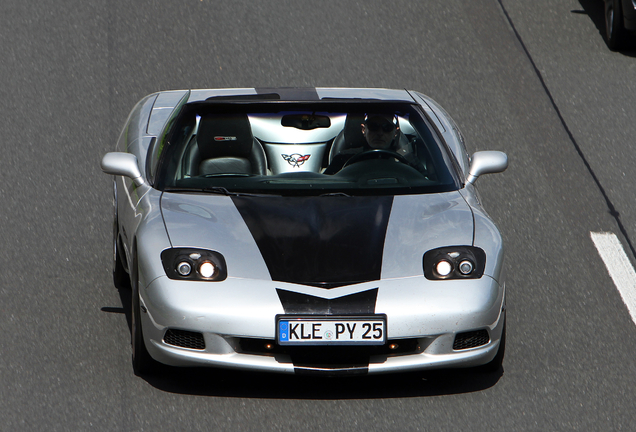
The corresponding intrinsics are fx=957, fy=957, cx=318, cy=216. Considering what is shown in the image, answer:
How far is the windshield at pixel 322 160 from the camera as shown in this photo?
5367 millimetres

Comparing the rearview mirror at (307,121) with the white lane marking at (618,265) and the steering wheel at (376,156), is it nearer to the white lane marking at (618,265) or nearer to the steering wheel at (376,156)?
the steering wheel at (376,156)

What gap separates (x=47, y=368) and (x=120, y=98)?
473 centimetres

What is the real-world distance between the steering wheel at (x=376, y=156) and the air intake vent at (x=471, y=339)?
1.46m

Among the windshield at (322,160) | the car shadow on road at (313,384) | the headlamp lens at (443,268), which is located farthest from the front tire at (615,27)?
the headlamp lens at (443,268)

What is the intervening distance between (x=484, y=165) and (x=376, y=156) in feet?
2.12

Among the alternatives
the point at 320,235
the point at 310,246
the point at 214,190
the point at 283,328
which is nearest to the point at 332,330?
the point at 283,328

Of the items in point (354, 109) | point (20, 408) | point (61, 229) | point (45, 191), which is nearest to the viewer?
point (20, 408)

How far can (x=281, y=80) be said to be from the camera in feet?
31.6

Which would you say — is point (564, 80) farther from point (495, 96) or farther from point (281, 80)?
point (281, 80)

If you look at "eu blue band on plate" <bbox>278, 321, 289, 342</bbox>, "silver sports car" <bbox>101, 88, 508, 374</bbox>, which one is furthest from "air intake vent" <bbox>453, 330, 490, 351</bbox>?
"eu blue band on plate" <bbox>278, 321, 289, 342</bbox>

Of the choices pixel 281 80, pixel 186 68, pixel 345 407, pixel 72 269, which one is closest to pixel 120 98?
pixel 186 68

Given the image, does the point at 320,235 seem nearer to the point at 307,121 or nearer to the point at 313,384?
the point at 313,384

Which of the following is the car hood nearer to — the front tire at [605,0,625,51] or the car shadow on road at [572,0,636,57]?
the front tire at [605,0,625,51]

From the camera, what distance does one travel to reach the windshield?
5367 millimetres
